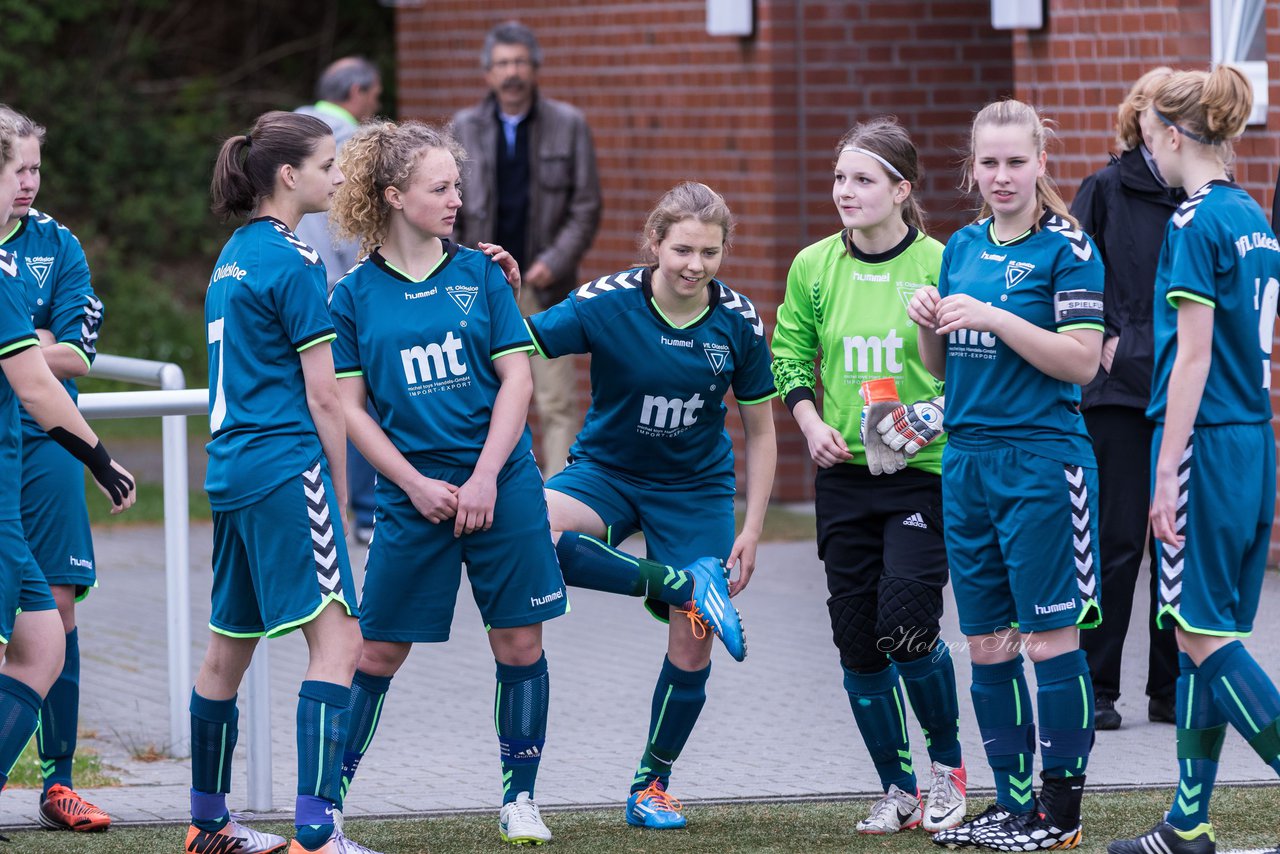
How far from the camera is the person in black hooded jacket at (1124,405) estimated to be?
640 cm

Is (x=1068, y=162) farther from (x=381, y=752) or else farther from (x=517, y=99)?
(x=381, y=752)

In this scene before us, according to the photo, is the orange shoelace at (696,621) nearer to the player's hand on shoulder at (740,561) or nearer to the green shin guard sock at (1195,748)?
the player's hand on shoulder at (740,561)

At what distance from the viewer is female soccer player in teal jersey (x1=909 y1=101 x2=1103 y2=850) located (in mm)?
4859

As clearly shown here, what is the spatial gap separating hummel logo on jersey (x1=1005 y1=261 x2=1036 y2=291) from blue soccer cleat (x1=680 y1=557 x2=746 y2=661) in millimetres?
1127

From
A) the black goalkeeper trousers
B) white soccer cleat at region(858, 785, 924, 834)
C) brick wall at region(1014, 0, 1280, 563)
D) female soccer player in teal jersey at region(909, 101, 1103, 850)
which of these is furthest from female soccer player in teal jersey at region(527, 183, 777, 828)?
brick wall at region(1014, 0, 1280, 563)

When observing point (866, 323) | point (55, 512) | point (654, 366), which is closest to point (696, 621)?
point (654, 366)

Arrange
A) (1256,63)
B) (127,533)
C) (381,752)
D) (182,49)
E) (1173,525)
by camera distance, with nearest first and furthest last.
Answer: (1173,525)
(381,752)
(1256,63)
(127,533)
(182,49)

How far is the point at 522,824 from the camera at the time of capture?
17.0ft

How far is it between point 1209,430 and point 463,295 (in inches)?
74.3

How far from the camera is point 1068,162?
9672mm

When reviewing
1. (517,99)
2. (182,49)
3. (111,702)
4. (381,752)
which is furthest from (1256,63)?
(182,49)

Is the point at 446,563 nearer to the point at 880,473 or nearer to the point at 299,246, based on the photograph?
the point at 299,246

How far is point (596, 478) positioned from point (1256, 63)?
4731mm

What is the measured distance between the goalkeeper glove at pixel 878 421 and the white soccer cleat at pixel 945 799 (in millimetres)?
844
